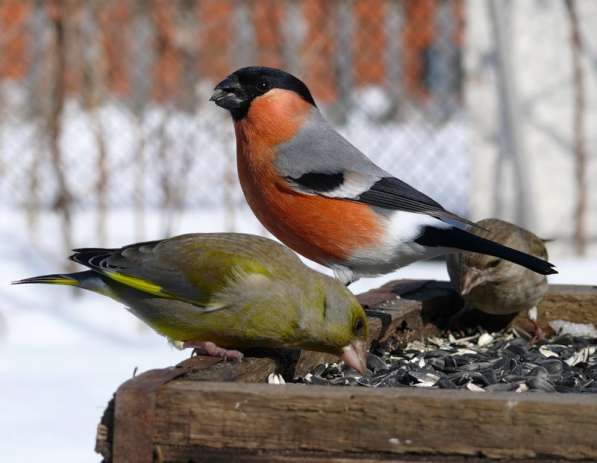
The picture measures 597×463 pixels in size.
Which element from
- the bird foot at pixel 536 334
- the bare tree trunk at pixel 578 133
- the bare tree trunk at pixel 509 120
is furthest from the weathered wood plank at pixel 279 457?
the bare tree trunk at pixel 509 120

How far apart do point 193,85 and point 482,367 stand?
20.1ft

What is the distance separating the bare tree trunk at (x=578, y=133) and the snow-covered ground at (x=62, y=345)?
0.77 m

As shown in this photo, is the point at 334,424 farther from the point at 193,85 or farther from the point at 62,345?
the point at 193,85

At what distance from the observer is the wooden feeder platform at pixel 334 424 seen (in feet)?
7.02

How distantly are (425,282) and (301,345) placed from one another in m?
1.42

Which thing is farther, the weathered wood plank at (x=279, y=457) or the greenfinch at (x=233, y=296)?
the greenfinch at (x=233, y=296)

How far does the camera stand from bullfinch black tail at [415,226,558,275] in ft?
11.0

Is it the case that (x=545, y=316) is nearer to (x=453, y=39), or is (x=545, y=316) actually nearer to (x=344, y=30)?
(x=344, y=30)

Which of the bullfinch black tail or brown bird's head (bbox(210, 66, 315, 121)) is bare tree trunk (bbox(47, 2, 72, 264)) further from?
the bullfinch black tail

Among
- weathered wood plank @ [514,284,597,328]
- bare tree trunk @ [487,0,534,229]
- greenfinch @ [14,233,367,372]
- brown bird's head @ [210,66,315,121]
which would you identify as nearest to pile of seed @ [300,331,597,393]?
weathered wood plank @ [514,284,597,328]

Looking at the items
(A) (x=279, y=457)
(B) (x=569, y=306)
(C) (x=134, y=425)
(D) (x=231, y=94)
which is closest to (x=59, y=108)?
(D) (x=231, y=94)

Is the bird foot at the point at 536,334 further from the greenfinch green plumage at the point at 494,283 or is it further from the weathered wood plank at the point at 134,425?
the weathered wood plank at the point at 134,425

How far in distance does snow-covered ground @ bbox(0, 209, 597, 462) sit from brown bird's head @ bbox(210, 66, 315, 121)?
5.12ft

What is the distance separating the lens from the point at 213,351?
2750 millimetres
